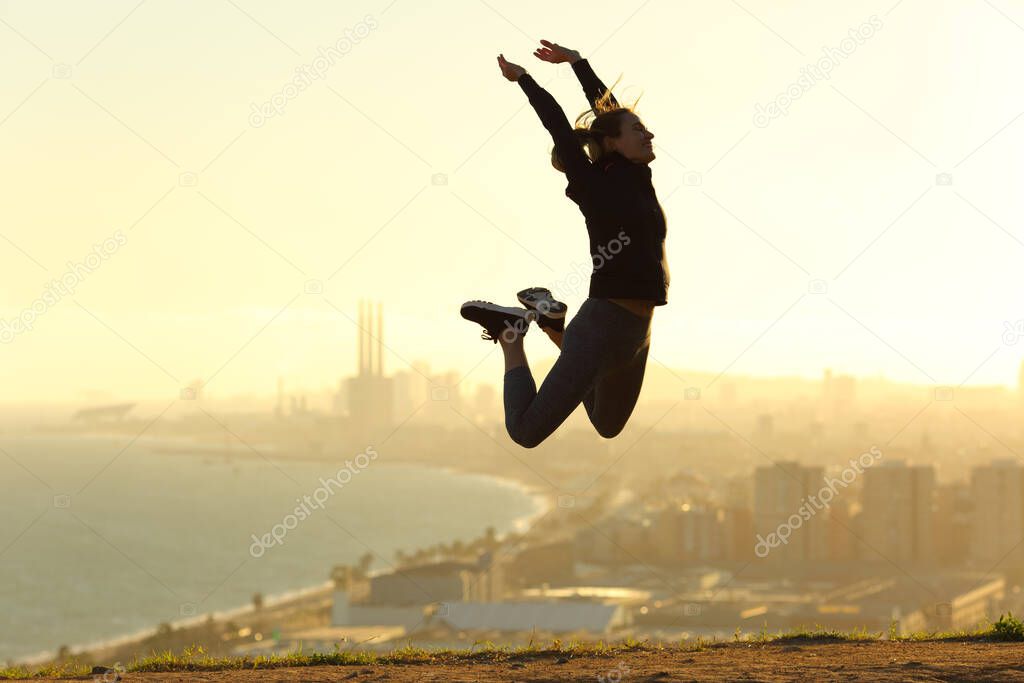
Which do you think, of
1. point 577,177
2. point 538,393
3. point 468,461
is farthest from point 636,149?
point 468,461

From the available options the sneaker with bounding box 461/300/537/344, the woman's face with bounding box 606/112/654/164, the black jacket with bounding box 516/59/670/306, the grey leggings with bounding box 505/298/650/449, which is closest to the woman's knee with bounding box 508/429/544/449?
the grey leggings with bounding box 505/298/650/449

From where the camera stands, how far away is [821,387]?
10969 centimetres

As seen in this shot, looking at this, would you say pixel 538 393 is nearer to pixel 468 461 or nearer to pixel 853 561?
pixel 853 561

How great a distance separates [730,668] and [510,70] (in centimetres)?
386

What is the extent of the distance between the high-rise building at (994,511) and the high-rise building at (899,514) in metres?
3.27

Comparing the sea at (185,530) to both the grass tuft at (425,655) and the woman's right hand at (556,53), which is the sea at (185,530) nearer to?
the grass tuft at (425,655)

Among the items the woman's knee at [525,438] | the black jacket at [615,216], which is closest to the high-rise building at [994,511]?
the black jacket at [615,216]

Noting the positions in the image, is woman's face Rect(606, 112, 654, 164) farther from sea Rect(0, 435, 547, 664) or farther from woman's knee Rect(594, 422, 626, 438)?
sea Rect(0, 435, 547, 664)

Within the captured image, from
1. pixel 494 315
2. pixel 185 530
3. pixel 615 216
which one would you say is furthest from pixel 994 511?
pixel 185 530

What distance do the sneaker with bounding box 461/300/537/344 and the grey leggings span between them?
0.48 metres

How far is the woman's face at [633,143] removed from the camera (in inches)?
223

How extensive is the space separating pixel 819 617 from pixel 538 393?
152 feet

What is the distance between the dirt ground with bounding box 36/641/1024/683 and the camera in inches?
244

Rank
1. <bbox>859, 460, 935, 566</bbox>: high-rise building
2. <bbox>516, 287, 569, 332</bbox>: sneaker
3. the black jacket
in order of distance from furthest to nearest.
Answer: <bbox>859, 460, 935, 566</bbox>: high-rise building < <bbox>516, 287, 569, 332</bbox>: sneaker < the black jacket
